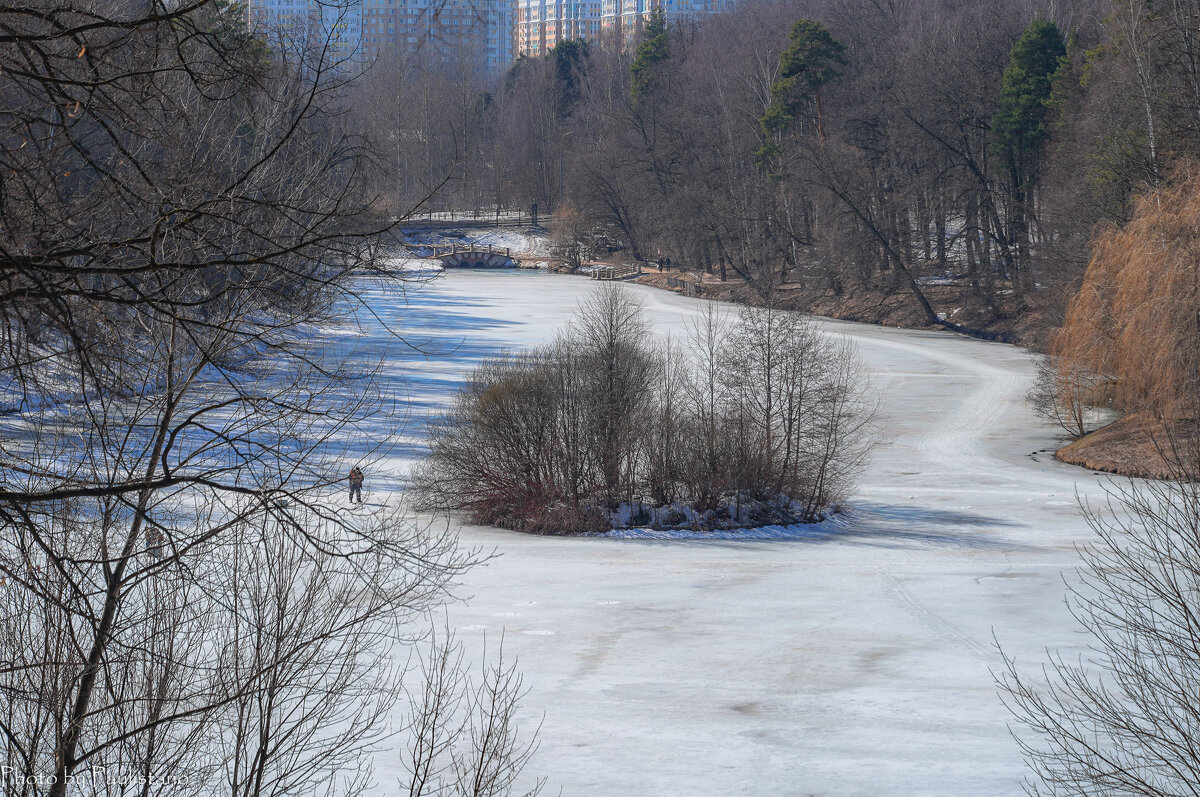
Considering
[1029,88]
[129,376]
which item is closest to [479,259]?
[1029,88]

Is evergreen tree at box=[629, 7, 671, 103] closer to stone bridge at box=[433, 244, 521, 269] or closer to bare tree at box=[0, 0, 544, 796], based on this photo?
stone bridge at box=[433, 244, 521, 269]

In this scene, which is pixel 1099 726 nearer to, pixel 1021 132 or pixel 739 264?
pixel 1021 132

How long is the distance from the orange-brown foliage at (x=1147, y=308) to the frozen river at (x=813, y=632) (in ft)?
9.49

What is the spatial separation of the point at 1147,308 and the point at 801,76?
42098 millimetres

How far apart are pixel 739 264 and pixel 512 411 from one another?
1906 inches

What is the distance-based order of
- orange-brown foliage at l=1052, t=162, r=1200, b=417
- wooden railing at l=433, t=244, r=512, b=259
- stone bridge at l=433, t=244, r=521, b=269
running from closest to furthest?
1. orange-brown foliage at l=1052, t=162, r=1200, b=417
2. stone bridge at l=433, t=244, r=521, b=269
3. wooden railing at l=433, t=244, r=512, b=259

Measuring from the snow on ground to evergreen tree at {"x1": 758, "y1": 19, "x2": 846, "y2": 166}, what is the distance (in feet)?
99.9

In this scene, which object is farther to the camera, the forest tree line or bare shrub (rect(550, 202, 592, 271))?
bare shrub (rect(550, 202, 592, 271))

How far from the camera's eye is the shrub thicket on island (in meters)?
27.6

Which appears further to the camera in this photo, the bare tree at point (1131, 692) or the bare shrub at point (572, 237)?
the bare shrub at point (572, 237)

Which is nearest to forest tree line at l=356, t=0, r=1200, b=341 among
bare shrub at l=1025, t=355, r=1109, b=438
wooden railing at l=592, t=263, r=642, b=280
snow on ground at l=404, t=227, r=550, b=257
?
wooden railing at l=592, t=263, r=642, b=280

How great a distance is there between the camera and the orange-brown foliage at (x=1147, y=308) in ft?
89.6

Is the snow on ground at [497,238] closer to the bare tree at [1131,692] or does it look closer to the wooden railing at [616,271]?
the wooden railing at [616,271]

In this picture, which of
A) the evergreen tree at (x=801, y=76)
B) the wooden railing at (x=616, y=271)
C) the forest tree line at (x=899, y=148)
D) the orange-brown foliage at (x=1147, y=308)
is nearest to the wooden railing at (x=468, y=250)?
the forest tree line at (x=899, y=148)
